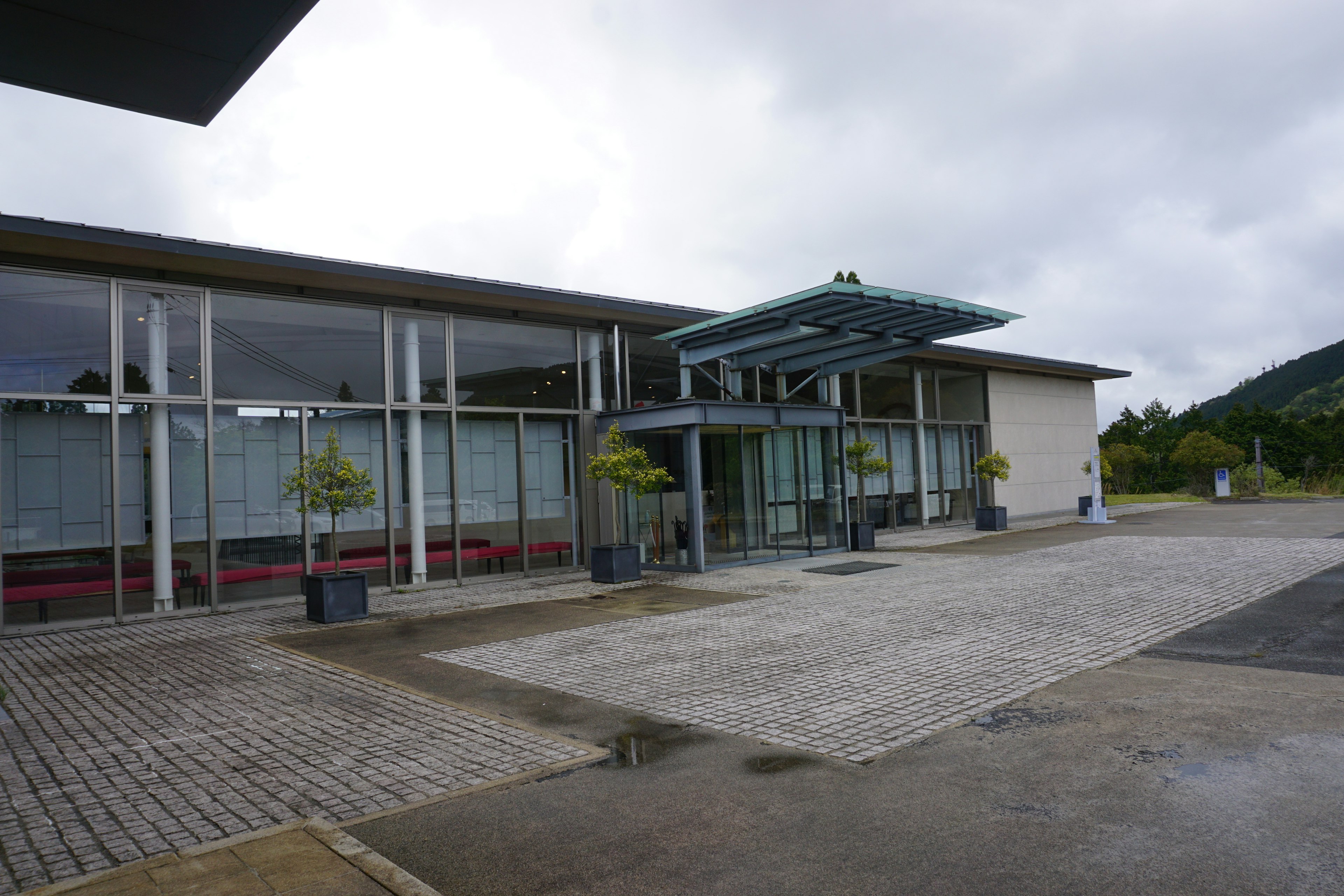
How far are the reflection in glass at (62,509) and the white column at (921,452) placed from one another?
19.8 meters

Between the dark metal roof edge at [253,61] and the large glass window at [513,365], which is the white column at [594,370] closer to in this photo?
the large glass window at [513,365]

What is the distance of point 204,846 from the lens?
409cm

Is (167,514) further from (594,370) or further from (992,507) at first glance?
(992,507)

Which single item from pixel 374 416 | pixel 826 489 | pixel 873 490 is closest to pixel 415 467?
pixel 374 416

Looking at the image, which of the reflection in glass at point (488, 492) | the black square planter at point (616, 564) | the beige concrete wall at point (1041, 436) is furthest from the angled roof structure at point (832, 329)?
the beige concrete wall at point (1041, 436)

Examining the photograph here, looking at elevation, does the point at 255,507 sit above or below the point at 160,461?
below

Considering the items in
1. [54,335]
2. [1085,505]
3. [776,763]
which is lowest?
[776,763]

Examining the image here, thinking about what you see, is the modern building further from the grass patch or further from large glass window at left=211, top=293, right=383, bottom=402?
the grass patch

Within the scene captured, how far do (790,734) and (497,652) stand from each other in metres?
4.14

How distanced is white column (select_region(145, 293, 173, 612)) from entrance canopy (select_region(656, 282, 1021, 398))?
345 inches

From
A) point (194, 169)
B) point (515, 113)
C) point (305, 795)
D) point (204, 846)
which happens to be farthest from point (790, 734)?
point (194, 169)

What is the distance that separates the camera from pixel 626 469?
14453 mm

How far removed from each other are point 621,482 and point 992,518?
12.8 metres

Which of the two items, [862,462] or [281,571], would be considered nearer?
[281,571]
